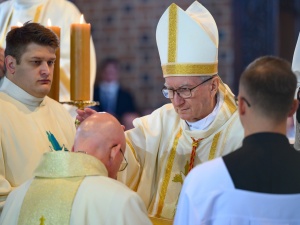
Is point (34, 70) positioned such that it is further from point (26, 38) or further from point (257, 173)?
point (257, 173)

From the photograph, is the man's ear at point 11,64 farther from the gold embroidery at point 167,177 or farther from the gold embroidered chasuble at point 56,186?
the gold embroidered chasuble at point 56,186

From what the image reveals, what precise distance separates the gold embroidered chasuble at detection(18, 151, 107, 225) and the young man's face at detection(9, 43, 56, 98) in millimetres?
1073

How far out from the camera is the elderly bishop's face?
421 centimetres

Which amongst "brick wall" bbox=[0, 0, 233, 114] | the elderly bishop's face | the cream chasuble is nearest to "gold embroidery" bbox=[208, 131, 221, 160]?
the elderly bishop's face

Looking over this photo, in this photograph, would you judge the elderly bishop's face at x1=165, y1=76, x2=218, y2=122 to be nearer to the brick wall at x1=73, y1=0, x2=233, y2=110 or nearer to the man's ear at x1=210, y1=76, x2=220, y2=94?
the man's ear at x1=210, y1=76, x2=220, y2=94

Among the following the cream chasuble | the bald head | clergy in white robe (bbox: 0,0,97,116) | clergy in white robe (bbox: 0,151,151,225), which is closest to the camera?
clergy in white robe (bbox: 0,151,151,225)

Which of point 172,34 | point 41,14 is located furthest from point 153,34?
point 172,34

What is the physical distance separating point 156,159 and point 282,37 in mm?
5142

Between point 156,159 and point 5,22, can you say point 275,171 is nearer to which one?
point 156,159

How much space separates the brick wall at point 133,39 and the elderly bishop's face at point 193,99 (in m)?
4.80

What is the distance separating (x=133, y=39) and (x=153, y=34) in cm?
26

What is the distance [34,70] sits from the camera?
4328mm

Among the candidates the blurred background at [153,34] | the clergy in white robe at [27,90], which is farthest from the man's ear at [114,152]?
the blurred background at [153,34]

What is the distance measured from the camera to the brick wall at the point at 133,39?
30.1 feet
